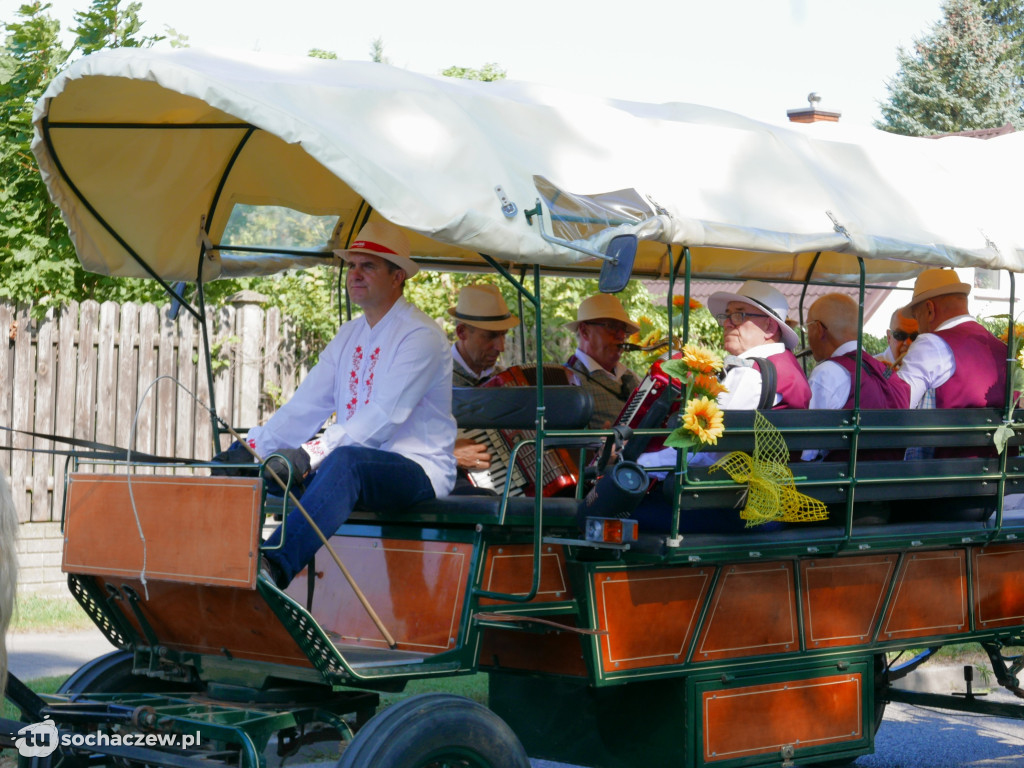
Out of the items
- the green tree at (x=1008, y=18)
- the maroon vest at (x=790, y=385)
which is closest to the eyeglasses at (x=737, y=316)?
the maroon vest at (x=790, y=385)

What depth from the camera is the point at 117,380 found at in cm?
898

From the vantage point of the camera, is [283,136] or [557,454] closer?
[283,136]

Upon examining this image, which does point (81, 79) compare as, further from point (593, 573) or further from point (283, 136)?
point (593, 573)

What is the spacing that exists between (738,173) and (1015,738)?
386 cm

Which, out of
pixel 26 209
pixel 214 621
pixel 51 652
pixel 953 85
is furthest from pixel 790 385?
pixel 953 85

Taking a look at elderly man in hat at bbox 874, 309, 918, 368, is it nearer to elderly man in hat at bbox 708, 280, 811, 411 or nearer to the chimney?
elderly man in hat at bbox 708, 280, 811, 411

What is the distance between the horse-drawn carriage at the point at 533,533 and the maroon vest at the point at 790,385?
21 cm

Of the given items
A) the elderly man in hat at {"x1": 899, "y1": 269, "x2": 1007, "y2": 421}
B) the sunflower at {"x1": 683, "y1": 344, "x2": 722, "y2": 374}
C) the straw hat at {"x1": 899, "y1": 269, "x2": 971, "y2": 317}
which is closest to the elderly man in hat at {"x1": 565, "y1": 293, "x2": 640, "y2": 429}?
the straw hat at {"x1": 899, "y1": 269, "x2": 971, "y2": 317}

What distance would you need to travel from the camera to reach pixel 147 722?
3.97 meters

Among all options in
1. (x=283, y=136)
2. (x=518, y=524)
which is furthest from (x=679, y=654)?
(x=283, y=136)

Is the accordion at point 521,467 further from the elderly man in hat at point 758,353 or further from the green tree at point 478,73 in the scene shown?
the green tree at point 478,73

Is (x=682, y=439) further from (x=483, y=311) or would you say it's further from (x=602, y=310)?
(x=602, y=310)

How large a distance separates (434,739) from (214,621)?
943 mm

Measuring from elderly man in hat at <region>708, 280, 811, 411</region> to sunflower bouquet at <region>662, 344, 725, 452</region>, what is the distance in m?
0.34
